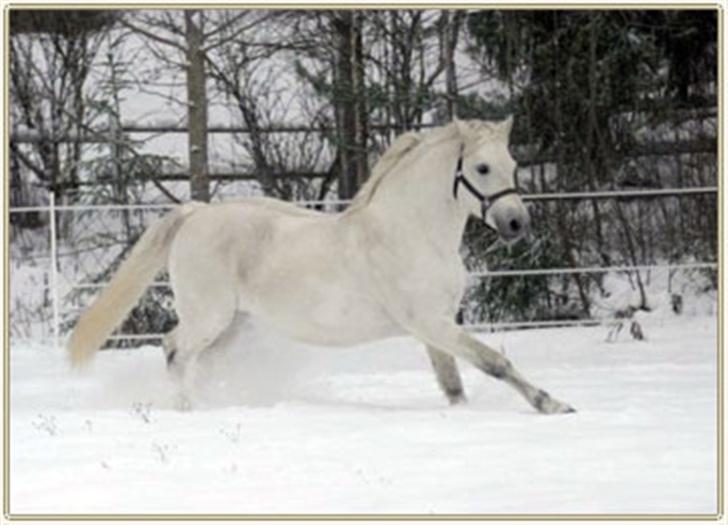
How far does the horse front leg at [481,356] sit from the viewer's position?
20.2 ft

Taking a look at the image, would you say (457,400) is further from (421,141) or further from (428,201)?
(421,141)

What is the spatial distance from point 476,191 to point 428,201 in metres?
0.27

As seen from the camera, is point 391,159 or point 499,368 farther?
point 391,159

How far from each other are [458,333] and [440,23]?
21.9ft

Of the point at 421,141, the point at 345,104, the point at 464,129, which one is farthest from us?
the point at 345,104

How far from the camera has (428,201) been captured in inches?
264

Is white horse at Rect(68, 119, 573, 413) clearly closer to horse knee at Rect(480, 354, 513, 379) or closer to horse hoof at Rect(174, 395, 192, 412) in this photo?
horse knee at Rect(480, 354, 513, 379)

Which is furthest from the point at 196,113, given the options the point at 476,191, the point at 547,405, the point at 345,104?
the point at 547,405

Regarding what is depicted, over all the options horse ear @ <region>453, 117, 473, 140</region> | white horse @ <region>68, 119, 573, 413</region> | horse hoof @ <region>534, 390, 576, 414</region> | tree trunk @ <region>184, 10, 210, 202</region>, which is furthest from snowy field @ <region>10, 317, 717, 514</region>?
tree trunk @ <region>184, 10, 210, 202</region>

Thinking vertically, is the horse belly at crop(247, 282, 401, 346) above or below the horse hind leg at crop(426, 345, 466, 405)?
above

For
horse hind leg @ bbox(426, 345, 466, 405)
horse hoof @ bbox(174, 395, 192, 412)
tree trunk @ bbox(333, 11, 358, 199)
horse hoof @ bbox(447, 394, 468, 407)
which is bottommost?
horse hoof @ bbox(174, 395, 192, 412)

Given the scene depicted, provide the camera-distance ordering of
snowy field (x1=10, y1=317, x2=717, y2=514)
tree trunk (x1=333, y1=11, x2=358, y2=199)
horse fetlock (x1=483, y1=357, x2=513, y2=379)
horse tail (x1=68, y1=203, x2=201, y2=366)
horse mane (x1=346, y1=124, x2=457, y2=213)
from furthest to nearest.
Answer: tree trunk (x1=333, y1=11, x2=358, y2=199), horse tail (x1=68, y1=203, x2=201, y2=366), horse mane (x1=346, y1=124, x2=457, y2=213), horse fetlock (x1=483, y1=357, x2=513, y2=379), snowy field (x1=10, y1=317, x2=717, y2=514)

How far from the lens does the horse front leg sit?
6172mm

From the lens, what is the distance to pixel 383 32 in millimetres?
12656
